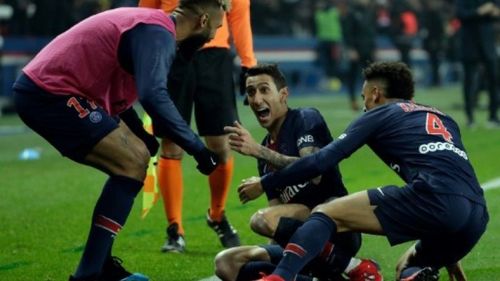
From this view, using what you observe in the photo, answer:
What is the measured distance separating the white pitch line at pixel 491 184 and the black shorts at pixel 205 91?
333 cm

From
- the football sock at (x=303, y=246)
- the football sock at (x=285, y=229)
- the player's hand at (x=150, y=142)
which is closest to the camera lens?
the football sock at (x=303, y=246)

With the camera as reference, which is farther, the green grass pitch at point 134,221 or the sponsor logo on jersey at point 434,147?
the green grass pitch at point 134,221

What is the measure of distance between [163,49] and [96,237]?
3.55 ft

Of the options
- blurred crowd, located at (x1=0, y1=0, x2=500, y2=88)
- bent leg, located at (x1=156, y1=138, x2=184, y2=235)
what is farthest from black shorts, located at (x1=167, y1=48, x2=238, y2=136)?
blurred crowd, located at (x1=0, y1=0, x2=500, y2=88)

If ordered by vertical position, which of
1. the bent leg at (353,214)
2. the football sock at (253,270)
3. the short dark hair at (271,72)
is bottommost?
the football sock at (253,270)

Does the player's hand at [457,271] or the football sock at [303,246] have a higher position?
the football sock at [303,246]

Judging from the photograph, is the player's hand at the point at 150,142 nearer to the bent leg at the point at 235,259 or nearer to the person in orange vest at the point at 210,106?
the bent leg at the point at 235,259

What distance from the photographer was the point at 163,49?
6.58 m

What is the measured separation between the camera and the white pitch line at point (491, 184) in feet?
38.4

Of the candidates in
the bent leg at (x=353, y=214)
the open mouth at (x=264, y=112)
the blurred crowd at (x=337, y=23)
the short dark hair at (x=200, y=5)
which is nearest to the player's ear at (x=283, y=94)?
the open mouth at (x=264, y=112)

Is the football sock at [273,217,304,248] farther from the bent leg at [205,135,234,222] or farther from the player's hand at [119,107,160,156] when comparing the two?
the bent leg at [205,135,234,222]

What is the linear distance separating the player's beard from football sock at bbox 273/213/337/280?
4.13 feet

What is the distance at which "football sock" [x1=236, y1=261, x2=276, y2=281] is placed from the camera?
23.4ft

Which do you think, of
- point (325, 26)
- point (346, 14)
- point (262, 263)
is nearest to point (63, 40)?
point (262, 263)
